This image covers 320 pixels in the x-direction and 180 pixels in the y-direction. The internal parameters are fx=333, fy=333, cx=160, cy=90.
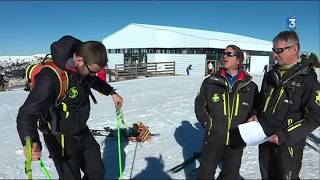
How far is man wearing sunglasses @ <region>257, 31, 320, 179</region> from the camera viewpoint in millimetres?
3178

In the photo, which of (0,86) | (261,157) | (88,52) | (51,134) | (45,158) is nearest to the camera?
(88,52)

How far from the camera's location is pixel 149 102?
42.8ft

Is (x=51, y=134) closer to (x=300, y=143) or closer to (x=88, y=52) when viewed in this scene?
(x=88, y=52)

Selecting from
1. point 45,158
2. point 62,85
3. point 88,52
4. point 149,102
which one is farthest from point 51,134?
point 149,102

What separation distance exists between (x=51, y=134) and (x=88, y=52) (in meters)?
0.98

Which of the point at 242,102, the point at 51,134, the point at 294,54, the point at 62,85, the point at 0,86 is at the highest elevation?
the point at 294,54

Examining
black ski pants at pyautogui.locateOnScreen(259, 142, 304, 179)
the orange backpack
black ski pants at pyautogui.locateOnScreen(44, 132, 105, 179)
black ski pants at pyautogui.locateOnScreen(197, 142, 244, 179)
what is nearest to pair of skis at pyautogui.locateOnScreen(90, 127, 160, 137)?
black ski pants at pyautogui.locateOnScreen(197, 142, 244, 179)

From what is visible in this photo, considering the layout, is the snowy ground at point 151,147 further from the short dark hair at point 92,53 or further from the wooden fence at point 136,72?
the wooden fence at point 136,72

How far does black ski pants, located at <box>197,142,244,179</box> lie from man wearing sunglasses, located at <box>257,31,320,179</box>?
0.44 meters

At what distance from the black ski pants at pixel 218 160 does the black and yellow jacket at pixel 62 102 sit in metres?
1.43

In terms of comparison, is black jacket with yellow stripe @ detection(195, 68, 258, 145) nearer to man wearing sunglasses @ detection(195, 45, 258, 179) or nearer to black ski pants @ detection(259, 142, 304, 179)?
man wearing sunglasses @ detection(195, 45, 258, 179)

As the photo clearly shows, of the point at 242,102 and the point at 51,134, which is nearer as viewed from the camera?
the point at 51,134

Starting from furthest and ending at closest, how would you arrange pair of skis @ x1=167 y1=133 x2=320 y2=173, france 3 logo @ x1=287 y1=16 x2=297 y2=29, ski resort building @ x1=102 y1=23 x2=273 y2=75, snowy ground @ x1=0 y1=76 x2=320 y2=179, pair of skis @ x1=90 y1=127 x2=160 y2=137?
1. ski resort building @ x1=102 y1=23 x2=273 y2=75
2. france 3 logo @ x1=287 y1=16 x2=297 y2=29
3. pair of skis @ x1=90 y1=127 x2=160 y2=137
4. pair of skis @ x1=167 y1=133 x2=320 y2=173
5. snowy ground @ x1=0 y1=76 x2=320 y2=179

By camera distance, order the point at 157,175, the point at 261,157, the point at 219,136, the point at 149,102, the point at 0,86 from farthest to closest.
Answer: the point at 0,86, the point at 149,102, the point at 157,175, the point at 219,136, the point at 261,157
